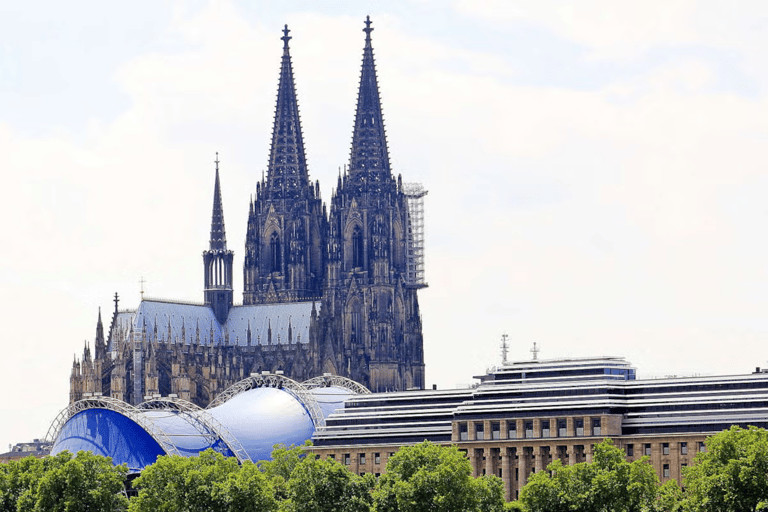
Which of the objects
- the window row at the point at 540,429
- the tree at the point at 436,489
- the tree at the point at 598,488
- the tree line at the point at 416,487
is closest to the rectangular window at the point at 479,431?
the window row at the point at 540,429

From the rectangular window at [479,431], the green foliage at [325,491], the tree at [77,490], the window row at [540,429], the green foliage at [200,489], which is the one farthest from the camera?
the rectangular window at [479,431]

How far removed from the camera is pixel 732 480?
122250 mm

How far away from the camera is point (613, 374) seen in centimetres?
17150

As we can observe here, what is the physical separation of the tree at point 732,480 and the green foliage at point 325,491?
23.5 m

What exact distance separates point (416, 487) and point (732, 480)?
69.4 feet

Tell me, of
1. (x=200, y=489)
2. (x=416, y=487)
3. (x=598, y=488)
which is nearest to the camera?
(x=598, y=488)

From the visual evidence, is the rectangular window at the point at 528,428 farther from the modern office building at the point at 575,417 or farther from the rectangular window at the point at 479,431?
the rectangular window at the point at 479,431

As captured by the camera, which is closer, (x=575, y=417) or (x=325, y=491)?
(x=325, y=491)

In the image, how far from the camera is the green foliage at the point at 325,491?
135625 millimetres

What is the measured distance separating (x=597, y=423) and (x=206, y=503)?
1640 inches

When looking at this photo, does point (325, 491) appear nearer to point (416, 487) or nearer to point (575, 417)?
point (416, 487)

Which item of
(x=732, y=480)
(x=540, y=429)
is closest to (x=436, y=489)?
(x=732, y=480)

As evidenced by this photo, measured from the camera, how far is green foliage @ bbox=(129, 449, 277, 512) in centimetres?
13275

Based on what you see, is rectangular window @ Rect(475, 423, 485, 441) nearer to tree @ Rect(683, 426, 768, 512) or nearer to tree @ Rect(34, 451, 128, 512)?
tree @ Rect(34, 451, 128, 512)
